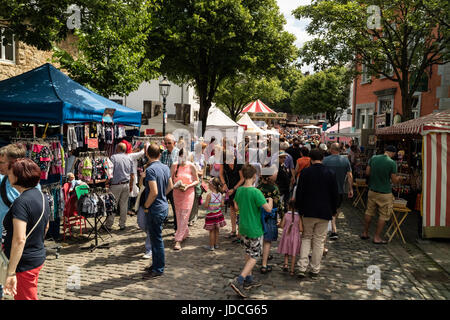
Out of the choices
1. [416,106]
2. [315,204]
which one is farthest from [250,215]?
[416,106]

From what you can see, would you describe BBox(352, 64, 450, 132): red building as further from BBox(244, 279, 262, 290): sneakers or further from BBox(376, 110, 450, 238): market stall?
BBox(244, 279, 262, 290): sneakers

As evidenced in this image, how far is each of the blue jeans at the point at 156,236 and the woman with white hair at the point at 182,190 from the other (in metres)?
1.29

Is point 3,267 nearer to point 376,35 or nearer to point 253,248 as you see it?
point 253,248

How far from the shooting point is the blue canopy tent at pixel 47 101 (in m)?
7.00

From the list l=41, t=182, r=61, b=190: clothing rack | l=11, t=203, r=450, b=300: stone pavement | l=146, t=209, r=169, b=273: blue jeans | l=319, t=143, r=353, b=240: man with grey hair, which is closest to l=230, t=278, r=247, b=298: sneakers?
l=11, t=203, r=450, b=300: stone pavement

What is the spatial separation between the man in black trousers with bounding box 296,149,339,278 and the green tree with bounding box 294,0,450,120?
8316mm

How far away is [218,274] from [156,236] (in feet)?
3.85

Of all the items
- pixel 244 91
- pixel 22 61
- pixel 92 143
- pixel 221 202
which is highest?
pixel 244 91

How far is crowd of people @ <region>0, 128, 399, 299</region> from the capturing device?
3240 mm

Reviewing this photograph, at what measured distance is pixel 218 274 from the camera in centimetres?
551

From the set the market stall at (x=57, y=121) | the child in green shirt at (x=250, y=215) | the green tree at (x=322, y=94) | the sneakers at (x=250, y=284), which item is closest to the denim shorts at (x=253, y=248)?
the child in green shirt at (x=250, y=215)
